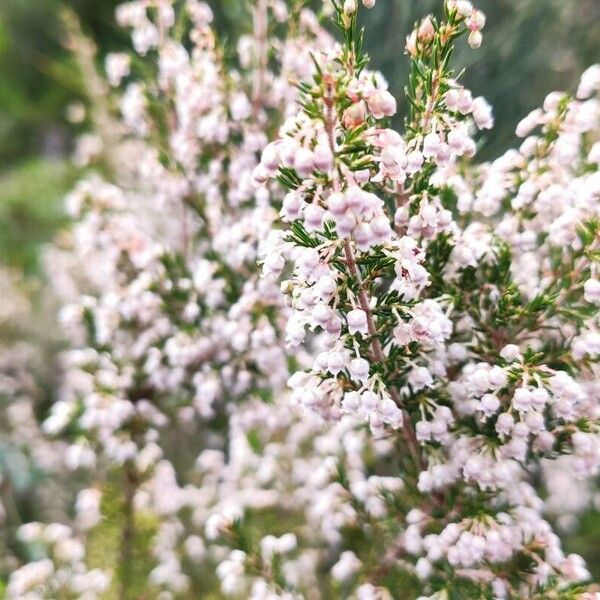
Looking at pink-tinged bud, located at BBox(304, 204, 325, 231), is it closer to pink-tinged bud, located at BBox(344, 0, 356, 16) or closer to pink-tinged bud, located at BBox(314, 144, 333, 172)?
pink-tinged bud, located at BBox(314, 144, 333, 172)

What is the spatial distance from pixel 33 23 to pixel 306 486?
3.72m

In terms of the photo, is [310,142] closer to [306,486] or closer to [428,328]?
[428,328]

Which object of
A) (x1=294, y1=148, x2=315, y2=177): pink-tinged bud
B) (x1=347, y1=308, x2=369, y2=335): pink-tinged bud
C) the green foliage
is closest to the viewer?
(x1=294, y1=148, x2=315, y2=177): pink-tinged bud

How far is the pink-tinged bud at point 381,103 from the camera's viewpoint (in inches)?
25.2

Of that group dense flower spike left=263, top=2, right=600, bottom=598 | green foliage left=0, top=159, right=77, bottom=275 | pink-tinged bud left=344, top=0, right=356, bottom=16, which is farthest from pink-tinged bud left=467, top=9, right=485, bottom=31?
green foliage left=0, top=159, right=77, bottom=275

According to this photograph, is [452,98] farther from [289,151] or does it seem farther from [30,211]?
[30,211]

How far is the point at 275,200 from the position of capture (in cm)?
114

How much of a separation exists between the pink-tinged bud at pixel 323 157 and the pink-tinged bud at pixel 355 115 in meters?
0.05

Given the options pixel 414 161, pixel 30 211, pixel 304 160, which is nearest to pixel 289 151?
pixel 304 160

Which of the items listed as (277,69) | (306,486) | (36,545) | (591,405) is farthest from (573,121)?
(36,545)

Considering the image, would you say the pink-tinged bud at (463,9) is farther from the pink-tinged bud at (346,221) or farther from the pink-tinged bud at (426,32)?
the pink-tinged bud at (346,221)

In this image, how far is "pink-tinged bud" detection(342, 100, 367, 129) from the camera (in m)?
0.62

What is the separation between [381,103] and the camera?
64 centimetres

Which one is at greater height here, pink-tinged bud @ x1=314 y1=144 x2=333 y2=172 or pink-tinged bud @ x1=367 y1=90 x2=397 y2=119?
pink-tinged bud @ x1=367 y1=90 x2=397 y2=119
